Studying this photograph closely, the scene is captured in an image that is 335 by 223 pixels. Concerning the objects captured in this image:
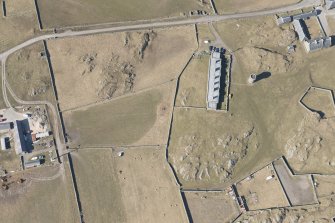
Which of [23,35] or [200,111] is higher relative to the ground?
[23,35]

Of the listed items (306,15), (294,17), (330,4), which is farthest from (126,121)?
(330,4)

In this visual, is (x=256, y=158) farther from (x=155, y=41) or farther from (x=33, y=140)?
(x=33, y=140)

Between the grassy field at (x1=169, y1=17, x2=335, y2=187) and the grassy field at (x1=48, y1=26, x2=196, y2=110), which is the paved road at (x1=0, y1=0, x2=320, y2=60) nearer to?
the grassy field at (x1=48, y1=26, x2=196, y2=110)

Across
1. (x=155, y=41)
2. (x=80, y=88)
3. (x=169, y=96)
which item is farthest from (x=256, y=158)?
(x=80, y=88)

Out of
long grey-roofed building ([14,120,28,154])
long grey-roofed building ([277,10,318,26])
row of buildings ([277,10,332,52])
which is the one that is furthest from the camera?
long grey-roofed building ([277,10,318,26])

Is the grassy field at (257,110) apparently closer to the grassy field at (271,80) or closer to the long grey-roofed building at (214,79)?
the grassy field at (271,80)

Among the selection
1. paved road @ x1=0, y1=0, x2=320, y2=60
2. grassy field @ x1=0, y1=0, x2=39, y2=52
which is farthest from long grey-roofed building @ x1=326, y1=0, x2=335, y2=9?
grassy field @ x1=0, y1=0, x2=39, y2=52
